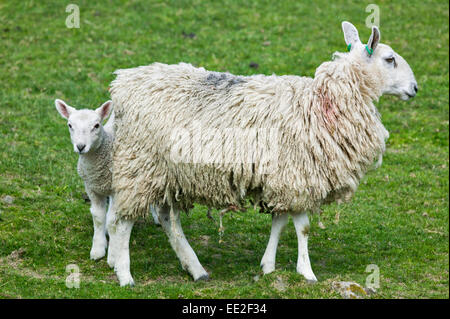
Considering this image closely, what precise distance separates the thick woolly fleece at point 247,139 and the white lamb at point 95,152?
15.2 inches

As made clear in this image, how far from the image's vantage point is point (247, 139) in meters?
7.75

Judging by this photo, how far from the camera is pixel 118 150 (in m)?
8.32

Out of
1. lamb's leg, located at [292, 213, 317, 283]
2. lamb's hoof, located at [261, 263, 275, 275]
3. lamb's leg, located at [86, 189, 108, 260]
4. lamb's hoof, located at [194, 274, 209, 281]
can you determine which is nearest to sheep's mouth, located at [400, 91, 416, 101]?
lamb's leg, located at [292, 213, 317, 283]

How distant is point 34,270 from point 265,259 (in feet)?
9.58

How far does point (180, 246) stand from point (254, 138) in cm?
185

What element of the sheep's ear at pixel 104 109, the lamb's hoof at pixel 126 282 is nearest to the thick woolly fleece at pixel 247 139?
the sheep's ear at pixel 104 109

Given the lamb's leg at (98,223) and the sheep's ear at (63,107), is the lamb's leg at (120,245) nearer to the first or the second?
the lamb's leg at (98,223)

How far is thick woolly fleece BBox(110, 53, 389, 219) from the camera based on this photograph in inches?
303

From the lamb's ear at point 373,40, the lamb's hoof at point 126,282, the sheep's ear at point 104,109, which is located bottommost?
the lamb's hoof at point 126,282

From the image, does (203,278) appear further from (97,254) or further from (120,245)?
(97,254)

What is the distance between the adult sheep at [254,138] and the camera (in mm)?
7703

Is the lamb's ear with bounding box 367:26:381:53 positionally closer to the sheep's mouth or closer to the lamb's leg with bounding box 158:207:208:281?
the sheep's mouth
